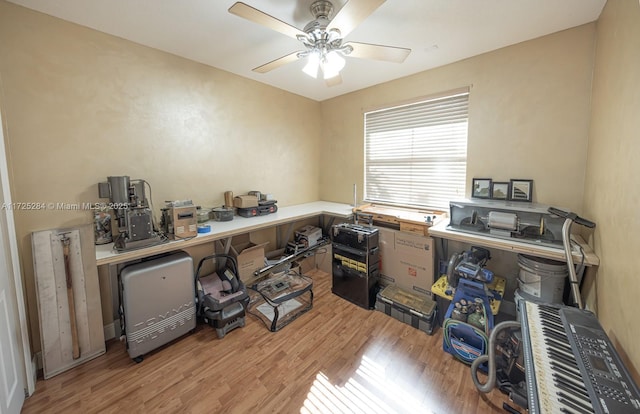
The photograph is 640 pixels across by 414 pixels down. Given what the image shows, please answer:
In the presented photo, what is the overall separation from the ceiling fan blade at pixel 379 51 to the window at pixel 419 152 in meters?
1.11

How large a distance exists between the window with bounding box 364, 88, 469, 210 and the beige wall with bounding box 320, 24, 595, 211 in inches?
5.1

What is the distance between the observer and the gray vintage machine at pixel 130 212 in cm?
186

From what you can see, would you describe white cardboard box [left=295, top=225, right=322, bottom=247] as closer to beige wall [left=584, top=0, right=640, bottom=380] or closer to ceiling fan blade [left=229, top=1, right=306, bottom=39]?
ceiling fan blade [left=229, top=1, right=306, bottom=39]

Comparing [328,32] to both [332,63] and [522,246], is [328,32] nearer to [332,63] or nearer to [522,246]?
[332,63]

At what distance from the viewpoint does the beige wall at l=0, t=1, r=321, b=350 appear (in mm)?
1711

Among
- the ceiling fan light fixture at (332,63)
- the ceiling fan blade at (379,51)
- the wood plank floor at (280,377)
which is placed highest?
the ceiling fan blade at (379,51)

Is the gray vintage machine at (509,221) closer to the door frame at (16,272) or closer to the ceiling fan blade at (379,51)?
the ceiling fan blade at (379,51)

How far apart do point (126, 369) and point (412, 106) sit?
12.3 feet

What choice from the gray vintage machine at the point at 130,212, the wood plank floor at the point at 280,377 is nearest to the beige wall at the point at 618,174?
the wood plank floor at the point at 280,377

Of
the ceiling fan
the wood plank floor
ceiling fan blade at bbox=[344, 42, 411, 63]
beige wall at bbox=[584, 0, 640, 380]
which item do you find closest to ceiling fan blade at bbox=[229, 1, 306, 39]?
the ceiling fan

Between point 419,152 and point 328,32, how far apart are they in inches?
73.4

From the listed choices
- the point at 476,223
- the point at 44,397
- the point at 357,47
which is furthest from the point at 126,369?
the point at 476,223

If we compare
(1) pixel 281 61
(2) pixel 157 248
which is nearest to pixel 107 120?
(2) pixel 157 248

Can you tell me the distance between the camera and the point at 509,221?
201cm
